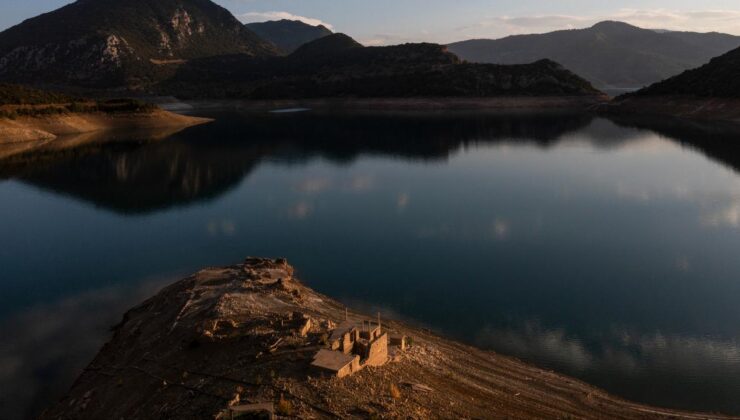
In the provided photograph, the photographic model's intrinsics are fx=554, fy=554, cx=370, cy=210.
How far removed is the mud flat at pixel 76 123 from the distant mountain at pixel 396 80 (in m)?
52.8

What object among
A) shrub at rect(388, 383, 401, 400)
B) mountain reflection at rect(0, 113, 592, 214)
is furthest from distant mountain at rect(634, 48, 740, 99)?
shrub at rect(388, 383, 401, 400)

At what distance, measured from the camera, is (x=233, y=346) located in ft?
55.5

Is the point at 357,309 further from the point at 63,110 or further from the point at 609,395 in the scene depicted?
the point at 63,110

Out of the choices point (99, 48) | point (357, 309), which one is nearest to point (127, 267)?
point (357, 309)

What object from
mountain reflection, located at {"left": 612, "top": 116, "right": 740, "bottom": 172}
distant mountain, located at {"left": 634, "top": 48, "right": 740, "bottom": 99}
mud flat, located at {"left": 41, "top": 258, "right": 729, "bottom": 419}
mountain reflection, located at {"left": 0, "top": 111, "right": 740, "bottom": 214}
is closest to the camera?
mud flat, located at {"left": 41, "top": 258, "right": 729, "bottom": 419}

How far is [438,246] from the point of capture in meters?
34.0

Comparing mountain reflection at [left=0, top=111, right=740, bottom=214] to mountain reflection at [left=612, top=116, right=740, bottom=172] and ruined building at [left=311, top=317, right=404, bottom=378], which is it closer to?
mountain reflection at [left=612, top=116, right=740, bottom=172]

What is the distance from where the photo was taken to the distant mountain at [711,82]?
347ft

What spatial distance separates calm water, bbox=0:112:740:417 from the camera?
21.2 meters

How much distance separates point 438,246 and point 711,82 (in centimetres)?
10549

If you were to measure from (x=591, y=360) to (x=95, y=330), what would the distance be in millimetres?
19861

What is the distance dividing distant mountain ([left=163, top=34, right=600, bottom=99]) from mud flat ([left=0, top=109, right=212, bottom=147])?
52.8 meters

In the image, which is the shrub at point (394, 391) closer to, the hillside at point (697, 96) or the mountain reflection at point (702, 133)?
the mountain reflection at point (702, 133)

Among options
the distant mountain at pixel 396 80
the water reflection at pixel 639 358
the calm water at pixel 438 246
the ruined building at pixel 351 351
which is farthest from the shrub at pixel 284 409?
the distant mountain at pixel 396 80
